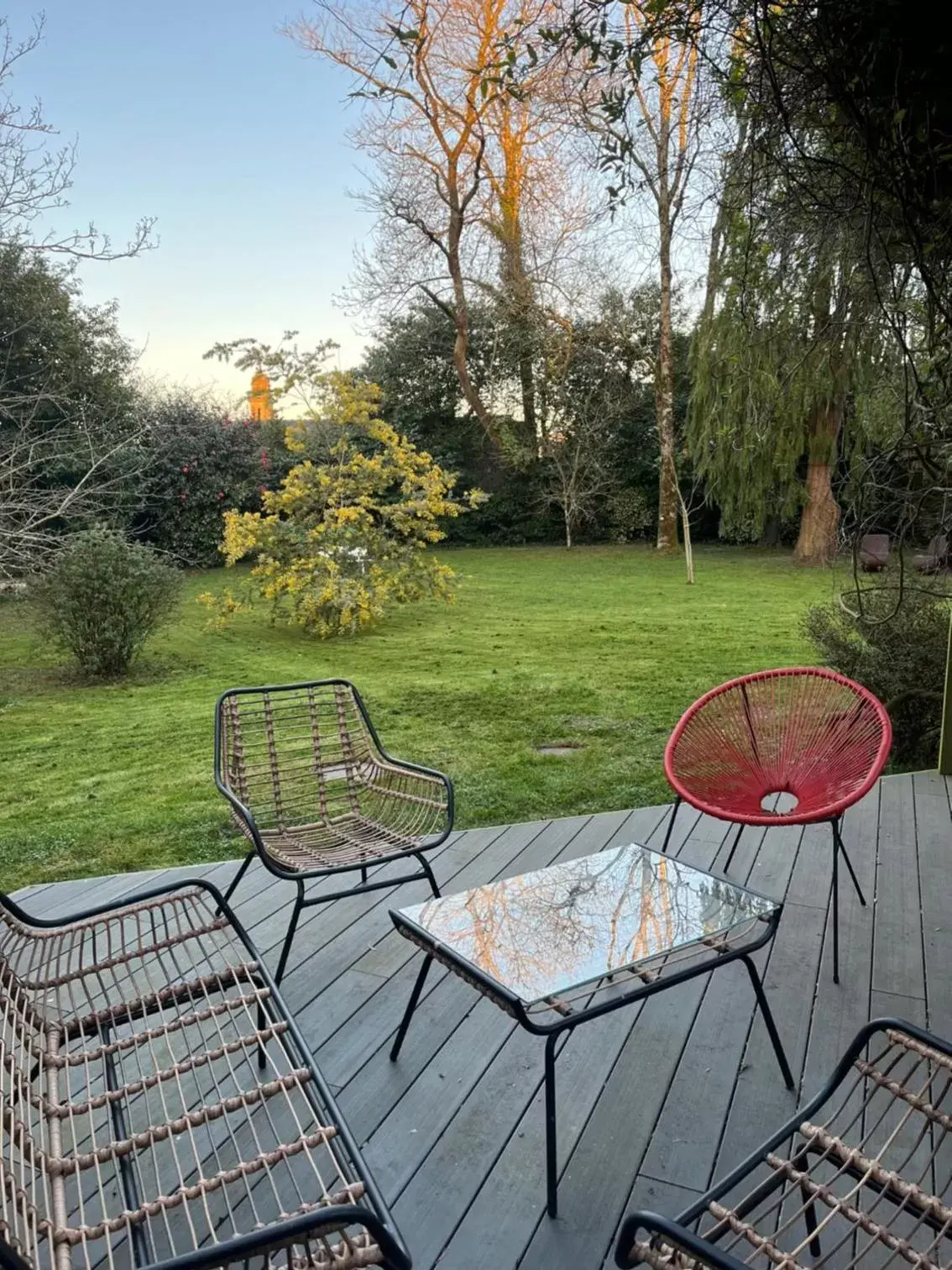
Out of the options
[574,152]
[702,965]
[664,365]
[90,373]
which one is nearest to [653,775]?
[702,965]

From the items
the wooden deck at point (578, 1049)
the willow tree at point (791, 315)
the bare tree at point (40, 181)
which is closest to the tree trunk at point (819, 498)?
the willow tree at point (791, 315)

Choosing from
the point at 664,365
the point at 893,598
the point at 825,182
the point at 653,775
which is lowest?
the point at 653,775

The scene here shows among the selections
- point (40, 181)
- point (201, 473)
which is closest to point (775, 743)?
point (40, 181)

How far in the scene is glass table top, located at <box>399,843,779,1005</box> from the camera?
1.51m

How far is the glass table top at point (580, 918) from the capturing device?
151cm

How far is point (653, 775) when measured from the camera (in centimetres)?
376

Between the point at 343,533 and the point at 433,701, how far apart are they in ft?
7.22

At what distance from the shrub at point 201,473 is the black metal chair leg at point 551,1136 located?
29.4ft

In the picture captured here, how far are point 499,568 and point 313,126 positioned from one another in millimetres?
5452

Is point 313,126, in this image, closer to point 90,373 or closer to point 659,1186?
point 90,373

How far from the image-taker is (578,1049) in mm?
1725

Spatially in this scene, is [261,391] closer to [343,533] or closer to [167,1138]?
[343,533]

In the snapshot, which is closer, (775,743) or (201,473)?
(775,743)

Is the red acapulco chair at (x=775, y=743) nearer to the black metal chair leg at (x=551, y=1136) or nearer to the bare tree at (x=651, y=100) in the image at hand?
the black metal chair leg at (x=551, y=1136)
